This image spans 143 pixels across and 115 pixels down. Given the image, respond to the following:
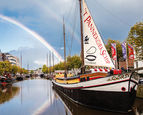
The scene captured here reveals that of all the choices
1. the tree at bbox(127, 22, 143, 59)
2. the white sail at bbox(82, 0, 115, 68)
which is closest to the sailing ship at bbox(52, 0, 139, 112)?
the white sail at bbox(82, 0, 115, 68)

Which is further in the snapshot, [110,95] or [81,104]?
[81,104]

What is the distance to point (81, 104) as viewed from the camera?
53.5ft

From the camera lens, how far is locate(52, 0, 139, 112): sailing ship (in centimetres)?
1277

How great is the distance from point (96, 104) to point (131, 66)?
41.9 m

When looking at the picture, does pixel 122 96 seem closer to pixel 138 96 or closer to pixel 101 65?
pixel 101 65

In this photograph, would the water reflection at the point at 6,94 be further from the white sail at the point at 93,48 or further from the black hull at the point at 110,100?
the white sail at the point at 93,48

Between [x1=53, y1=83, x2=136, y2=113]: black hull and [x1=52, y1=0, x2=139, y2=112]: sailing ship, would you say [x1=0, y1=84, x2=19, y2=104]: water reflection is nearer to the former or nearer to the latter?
[x1=52, y1=0, x2=139, y2=112]: sailing ship

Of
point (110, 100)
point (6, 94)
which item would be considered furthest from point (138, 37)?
point (6, 94)

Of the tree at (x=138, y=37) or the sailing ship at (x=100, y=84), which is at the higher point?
the tree at (x=138, y=37)

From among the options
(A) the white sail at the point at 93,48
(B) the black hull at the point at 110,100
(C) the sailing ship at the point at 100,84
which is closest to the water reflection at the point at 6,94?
(C) the sailing ship at the point at 100,84

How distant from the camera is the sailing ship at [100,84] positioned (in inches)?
503

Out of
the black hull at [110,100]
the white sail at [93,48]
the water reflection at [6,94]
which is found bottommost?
the water reflection at [6,94]

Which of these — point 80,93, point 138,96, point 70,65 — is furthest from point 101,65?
point 70,65

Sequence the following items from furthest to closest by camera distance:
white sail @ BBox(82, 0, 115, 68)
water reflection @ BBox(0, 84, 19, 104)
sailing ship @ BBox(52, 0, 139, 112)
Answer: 1. water reflection @ BBox(0, 84, 19, 104)
2. white sail @ BBox(82, 0, 115, 68)
3. sailing ship @ BBox(52, 0, 139, 112)
